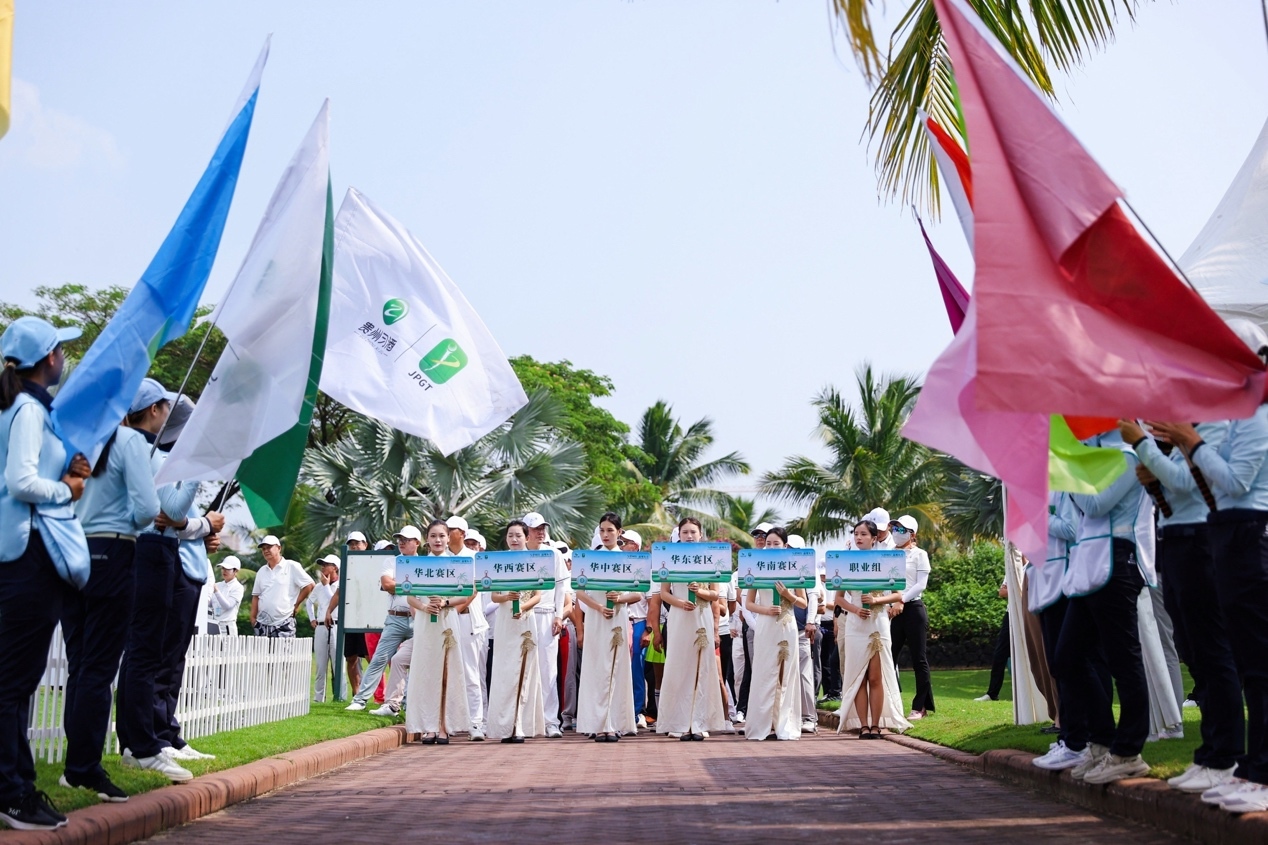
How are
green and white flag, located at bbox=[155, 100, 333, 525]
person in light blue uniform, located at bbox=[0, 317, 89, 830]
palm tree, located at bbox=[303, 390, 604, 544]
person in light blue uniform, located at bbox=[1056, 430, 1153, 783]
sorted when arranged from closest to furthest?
person in light blue uniform, located at bbox=[0, 317, 89, 830] → green and white flag, located at bbox=[155, 100, 333, 525] → person in light blue uniform, located at bbox=[1056, 430, 1153, 783] → palm tree, located at bbox=[303, 390, 604, 544]

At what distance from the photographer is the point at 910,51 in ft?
37.7

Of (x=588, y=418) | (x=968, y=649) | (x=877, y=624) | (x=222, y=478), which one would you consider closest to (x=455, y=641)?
(x=877, y=624)

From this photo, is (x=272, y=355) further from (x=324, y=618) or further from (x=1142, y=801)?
(x=324, y=618)

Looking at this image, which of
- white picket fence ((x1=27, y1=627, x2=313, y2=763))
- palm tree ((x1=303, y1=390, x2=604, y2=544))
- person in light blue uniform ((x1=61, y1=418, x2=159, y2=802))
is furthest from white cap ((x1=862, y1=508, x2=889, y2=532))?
palm tree ((x1=303, y1=390, x2=604, y2=544))

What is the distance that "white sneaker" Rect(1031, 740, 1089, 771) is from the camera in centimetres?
856

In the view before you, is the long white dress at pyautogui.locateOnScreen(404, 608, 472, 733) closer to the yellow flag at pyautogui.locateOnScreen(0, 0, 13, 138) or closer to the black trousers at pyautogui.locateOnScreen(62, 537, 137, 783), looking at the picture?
the black trousers at pyautogui.locateOnScreen(62, 537, 137, 783)

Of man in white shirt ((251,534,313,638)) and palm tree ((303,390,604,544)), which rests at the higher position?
palm tree ((303,390,604,544))

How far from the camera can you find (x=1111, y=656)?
7988 millimetres

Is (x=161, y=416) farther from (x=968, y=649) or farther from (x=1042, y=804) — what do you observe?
(x=968, y=649)

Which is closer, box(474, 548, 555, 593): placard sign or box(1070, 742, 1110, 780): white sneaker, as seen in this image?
box(1070, 742, 1110, 780): white sneaker

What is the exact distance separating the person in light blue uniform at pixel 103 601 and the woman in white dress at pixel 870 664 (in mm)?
8591

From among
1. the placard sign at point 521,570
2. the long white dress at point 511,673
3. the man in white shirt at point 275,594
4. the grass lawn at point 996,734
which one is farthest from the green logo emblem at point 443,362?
the man in white shirt at point 275,594

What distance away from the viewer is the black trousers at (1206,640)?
684cm

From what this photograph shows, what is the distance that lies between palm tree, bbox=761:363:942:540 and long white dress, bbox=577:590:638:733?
32334 mm
